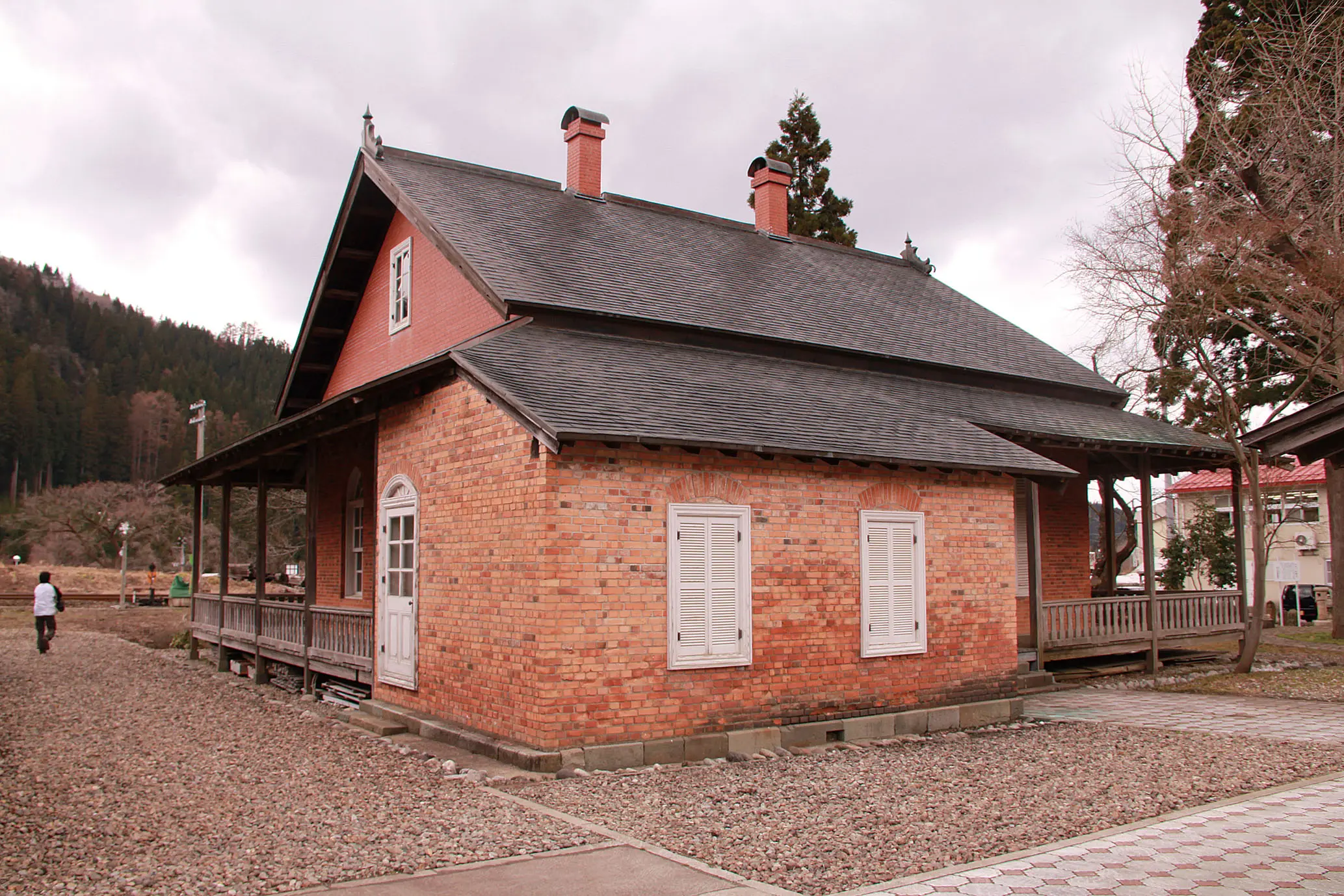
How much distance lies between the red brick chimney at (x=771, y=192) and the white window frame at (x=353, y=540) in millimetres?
9157

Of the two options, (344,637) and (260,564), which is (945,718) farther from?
(260,564)

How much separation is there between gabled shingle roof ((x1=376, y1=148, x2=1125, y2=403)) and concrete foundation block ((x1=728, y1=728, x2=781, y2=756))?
5.56 m

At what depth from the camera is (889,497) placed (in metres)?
11.8

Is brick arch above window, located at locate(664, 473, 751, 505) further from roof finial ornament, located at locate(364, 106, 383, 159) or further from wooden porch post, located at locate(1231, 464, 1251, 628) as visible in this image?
wooden porch post, located at locate(1231, 464, 1251, 628)

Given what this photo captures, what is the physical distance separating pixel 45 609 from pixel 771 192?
54.5 ft

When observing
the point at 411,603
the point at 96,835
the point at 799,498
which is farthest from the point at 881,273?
the point at 96,835

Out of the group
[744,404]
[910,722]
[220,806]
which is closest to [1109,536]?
[910,722]

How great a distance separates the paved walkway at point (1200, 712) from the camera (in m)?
11.4

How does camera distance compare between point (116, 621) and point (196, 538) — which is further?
point (116, 621)

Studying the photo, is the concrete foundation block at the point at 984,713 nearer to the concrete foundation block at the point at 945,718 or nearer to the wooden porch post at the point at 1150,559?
the concrete foundation block at the point at 945,718

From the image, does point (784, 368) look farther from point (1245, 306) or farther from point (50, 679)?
point (1245, 306)

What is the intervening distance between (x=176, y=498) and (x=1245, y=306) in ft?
244

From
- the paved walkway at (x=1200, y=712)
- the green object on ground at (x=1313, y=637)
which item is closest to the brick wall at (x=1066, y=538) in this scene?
the paved walkway at (x=1200, y=712)

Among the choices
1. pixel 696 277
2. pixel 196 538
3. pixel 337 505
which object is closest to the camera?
pixel 696 277
